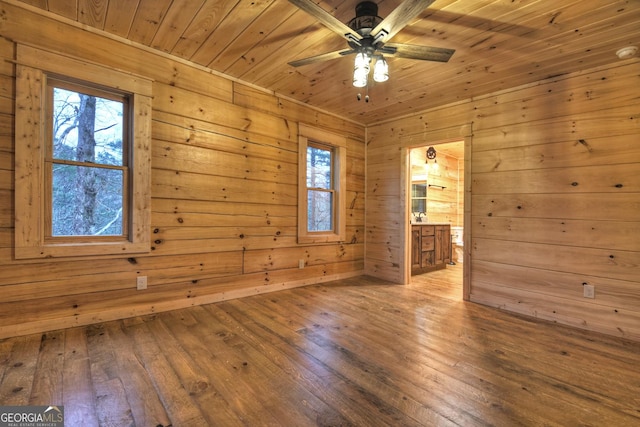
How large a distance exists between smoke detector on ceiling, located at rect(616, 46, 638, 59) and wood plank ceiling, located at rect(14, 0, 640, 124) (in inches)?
1.6

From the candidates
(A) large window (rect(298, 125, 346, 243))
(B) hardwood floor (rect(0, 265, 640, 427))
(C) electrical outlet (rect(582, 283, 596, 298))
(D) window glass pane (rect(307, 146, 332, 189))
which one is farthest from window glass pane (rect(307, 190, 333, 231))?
(C) electrical outlet (rect(582, 283, 596, 298))

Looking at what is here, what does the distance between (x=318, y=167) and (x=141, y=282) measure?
2.63 meters

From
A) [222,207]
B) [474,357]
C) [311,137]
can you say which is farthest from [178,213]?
[474,357]

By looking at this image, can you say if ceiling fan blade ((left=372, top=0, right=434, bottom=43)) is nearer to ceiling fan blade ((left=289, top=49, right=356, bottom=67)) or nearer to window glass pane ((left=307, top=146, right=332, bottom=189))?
ceiling fan blade ((left=289, top=49, right=356, bottom=67))

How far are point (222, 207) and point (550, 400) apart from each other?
301 centimetres

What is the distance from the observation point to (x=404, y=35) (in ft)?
7.22

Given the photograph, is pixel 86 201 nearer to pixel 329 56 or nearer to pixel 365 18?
pixel 329 56

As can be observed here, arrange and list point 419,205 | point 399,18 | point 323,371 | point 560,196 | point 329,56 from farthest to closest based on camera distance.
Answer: point 419,205 → point 560,196 → point 329,56 → point 323,371 → point 399,18

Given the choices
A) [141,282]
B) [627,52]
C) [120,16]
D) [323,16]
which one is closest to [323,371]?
[141,282]

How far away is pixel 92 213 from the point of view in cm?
239

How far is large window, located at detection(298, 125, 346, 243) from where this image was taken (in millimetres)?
3742

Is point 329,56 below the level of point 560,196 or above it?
above

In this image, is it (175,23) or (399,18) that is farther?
(175,23)

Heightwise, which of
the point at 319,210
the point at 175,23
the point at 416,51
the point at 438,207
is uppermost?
the point at 175,23
